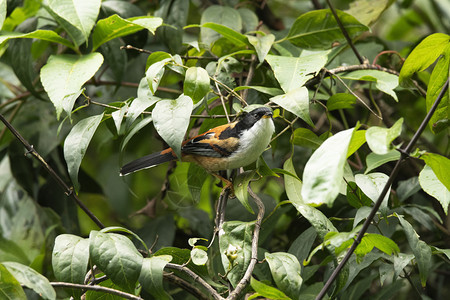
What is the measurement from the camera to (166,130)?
6.39ft

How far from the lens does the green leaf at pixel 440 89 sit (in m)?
2.17

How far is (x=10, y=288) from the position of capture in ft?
5.03

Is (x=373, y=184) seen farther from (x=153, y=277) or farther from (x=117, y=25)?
(x=117, y=25)

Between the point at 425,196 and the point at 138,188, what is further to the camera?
the point at 138,188

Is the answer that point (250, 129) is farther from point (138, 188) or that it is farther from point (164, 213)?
point (138, 188)

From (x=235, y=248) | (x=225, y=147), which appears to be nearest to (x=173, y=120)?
(x=235, y=248)

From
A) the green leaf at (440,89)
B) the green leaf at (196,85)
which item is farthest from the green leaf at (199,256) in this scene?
the green leaf at (440,89)

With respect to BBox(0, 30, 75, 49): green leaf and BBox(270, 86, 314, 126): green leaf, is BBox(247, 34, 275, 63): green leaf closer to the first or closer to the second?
BBox(270, 86, 314, 126): green leaf

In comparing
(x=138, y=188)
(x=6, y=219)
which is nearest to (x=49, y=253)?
(x=6, y=219)

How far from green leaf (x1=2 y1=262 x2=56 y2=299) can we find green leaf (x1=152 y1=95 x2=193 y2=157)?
25.5 inches

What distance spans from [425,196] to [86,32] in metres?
2.30

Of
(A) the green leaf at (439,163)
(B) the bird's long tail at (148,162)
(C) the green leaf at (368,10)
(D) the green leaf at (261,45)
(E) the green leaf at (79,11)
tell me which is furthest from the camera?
(C) the green leaf at (368,10)

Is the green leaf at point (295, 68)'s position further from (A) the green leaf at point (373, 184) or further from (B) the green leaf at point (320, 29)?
(A) the green leaf at point (373, 184)

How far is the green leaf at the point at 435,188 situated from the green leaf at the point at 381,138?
0.78m
